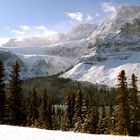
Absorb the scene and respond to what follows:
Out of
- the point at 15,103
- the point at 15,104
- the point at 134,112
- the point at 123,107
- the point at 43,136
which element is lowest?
the point at 134,112

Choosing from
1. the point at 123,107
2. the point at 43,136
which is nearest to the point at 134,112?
the point at 123,107

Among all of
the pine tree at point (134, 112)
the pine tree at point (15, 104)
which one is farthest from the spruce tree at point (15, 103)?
the pine tree at point (134, 112)

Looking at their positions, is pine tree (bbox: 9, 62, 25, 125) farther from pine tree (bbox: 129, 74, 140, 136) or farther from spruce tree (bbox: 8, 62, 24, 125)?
pine tree (bbox: 129, 74, 140, 136)

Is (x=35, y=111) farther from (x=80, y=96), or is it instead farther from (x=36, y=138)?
(x=36, y=138)

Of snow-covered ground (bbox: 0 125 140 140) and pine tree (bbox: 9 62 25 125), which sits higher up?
snow-covered ground (bbox: 0 125 140 140)

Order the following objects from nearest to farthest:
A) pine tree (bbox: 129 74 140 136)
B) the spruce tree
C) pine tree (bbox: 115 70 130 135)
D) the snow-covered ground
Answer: the snow-covered ground < the spruce tree < pine tree (bbox: 115 70 130 135) < pine tree (bbox: 129 74 140 136)

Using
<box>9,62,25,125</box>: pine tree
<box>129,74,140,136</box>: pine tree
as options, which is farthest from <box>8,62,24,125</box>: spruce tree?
<box>129,74,140,136</box>: pine tree

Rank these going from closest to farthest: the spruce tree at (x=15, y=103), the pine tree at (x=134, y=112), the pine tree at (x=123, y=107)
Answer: the spruce tree at (x=15, y=103) → the pine tree at (x=123, y=107) → the pine tree at (x=134, y=112)

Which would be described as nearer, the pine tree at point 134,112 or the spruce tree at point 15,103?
the spruce tree at point 15,103

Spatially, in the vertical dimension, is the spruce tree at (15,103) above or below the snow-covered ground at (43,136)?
below

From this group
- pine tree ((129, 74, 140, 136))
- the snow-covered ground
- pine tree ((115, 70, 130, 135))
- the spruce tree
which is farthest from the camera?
pine tree ((129, 74, 140, 136))

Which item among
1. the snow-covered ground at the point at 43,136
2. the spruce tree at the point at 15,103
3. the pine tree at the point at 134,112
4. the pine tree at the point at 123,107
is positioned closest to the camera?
the snow-covered ground at the point at 43,136

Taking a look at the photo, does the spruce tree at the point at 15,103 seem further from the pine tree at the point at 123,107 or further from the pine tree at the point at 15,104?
the pine tree at the point at 123,107

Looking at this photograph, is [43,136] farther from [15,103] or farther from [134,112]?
[134,112]
